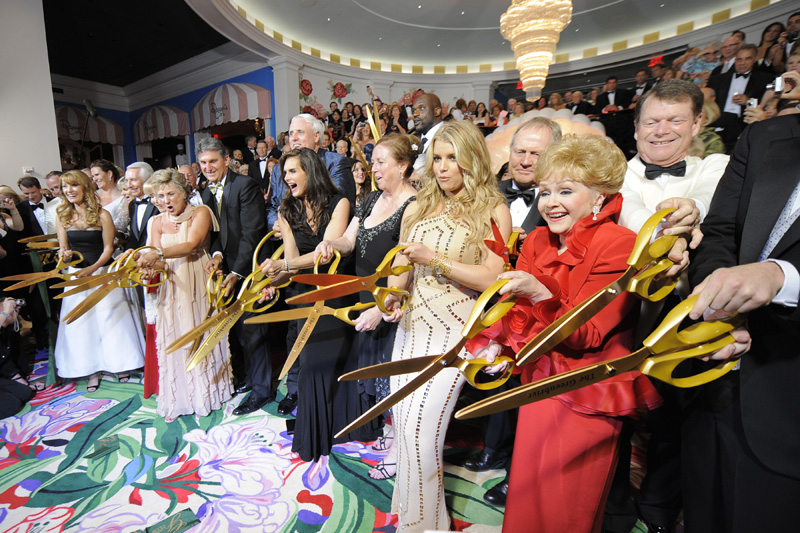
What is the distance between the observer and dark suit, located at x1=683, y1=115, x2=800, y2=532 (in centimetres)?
90

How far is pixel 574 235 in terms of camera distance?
113 cm

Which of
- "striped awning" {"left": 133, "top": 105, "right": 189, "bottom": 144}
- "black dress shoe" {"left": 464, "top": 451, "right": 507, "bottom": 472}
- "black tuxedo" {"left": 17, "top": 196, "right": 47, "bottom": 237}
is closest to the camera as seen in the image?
"black dress shoe" {"left": 464, "top": 451, "right": 507, "bottom": 472}

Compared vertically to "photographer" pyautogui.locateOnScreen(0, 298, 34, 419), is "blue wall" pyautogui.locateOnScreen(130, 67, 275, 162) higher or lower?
higher

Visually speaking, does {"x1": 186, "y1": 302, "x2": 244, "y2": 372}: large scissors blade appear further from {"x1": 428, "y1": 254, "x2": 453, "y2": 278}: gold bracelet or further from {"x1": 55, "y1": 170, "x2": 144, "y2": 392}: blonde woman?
{"x1": 55, "y1": 170, "x2": 144, "y2": 392}: blonde woman

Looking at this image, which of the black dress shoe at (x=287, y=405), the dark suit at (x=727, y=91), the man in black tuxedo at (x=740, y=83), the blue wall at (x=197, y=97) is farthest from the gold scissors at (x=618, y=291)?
the blue wall at (x=197, y=97)

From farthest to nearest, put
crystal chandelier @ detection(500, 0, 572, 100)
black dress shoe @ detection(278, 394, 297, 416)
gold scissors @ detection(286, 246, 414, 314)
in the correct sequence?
1. crystal chandelier @ detection(500, 0, 572, 100)
2. black dress shoe @ detection(278, 394, 297, 416)
3. gold scissors @ detection(286, 246, 414, 314)

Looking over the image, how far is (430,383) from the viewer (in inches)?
56.8

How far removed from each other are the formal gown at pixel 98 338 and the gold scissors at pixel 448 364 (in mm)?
3462

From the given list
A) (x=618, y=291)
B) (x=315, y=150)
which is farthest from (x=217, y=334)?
(x=315, y=150)

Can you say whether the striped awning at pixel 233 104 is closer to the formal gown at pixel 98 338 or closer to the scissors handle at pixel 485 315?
the formal gown at pixel 98 338

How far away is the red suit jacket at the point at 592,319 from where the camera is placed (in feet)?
3.39

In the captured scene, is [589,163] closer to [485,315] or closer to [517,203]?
[485,315]

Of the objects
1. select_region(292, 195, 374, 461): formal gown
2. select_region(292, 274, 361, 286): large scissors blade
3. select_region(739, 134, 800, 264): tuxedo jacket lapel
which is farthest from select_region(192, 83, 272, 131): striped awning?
select_region(739, 134, 800, 264): tuxedo jacket lapel

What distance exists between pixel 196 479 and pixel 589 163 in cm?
253
